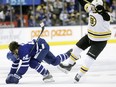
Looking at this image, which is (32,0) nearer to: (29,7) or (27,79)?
(29,7)

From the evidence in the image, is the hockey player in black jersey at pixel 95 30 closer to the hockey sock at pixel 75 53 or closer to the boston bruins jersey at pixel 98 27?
the boston bruins jersey at pixel 98 27

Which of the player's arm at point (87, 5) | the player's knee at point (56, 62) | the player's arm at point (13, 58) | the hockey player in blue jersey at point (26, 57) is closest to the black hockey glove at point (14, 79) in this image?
the hockey player in blue jersey at point (26, 57)

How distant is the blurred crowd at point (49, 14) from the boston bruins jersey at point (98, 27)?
6051 mm

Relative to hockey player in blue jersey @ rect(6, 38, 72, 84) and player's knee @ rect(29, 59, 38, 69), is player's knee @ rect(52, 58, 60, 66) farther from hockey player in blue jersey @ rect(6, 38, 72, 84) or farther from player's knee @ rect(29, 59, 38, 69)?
player's knee @ rect(29, 59, 38, 69)

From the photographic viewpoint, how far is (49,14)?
39.0 feet

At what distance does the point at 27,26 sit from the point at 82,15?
1461 mm

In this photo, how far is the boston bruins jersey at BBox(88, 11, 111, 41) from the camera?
17.8ft

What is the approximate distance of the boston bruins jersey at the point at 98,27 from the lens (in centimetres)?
544

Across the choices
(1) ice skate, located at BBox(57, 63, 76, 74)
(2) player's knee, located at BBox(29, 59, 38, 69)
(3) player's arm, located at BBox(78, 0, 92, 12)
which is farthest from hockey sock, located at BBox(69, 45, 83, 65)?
(2) player's knee, located at BBox(29, 59, 38, 69)

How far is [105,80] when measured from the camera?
5.58m

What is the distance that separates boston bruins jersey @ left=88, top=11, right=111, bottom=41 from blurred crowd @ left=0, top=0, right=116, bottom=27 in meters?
6.05

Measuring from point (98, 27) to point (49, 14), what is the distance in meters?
6.48

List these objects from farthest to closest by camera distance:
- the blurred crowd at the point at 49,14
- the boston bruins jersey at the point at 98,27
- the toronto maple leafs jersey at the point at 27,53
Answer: the blurred crowd at the point at 49,14 < the boston bruins jersey at the point at 98,27 < the toronto maple leafs jersey at the point at 27,53

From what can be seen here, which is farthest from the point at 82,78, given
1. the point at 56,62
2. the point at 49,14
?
the point at 49,14
